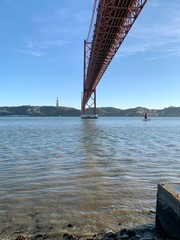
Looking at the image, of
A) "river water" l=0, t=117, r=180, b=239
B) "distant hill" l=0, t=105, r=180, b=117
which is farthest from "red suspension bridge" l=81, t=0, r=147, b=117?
"distant hill" l=0, t=105, r=180, b=117

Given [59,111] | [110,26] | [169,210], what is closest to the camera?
[169,210]

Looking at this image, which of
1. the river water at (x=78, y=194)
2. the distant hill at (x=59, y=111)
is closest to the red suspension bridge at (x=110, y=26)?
the river water at (x=78, y=194)

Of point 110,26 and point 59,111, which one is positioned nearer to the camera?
point 110,26

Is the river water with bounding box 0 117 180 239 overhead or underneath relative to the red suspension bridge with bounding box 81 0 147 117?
A: underneath

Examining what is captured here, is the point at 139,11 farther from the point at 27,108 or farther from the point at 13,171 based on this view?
the point at 27,108

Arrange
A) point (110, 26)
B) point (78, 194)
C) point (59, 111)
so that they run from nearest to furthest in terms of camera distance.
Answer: point (78, 194), point (110, 26), point (59, 111)

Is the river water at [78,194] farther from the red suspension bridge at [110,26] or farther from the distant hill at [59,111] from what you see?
the distant hill at [59,111]

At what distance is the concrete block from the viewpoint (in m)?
3.27

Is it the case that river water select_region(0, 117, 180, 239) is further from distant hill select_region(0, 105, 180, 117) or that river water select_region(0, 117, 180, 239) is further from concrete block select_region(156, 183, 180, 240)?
distant hill select_region(0, 105, 180, 117)

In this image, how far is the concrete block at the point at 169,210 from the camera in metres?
3.27

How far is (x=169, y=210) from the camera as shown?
3477 mm

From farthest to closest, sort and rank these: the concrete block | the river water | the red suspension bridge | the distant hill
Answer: the distant hill → the red suspension bridge → the river water → the concrete block

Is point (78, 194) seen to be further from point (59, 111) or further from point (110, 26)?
point (59, 111)

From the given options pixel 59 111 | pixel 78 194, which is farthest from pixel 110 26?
pixel 59 111
